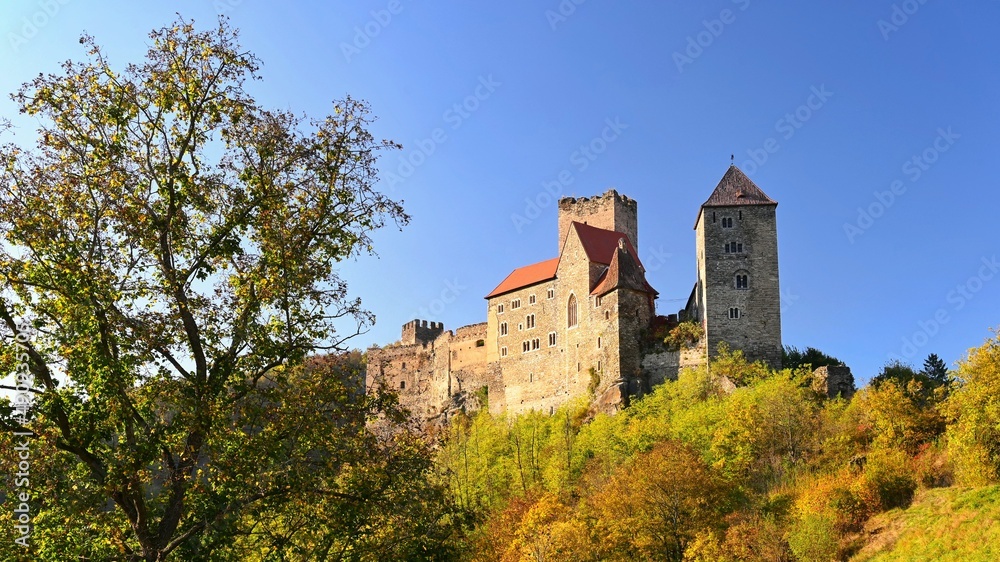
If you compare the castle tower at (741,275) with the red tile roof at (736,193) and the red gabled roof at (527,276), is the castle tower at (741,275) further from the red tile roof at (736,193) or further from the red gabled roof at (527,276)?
the red gabled roof at (527,276)

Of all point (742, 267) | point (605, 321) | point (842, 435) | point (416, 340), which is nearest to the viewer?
→ point (842, 435)

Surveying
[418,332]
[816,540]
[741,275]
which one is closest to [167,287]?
[816,540]

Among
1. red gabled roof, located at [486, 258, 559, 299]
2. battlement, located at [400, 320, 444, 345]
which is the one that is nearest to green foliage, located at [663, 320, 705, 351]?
red gabled roof, located at [486, 258, 559, 299]

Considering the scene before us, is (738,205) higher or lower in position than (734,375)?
higher

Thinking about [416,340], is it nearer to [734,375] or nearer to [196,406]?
[734,375]

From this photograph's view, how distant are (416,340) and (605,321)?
23689mm

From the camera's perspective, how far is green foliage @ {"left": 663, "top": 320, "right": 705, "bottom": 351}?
55062mm

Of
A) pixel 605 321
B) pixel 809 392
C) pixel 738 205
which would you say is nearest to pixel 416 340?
pixel 605 321

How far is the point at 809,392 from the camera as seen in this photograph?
161 feet

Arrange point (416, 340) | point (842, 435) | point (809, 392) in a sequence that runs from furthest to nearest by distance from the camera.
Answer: point (416, 340) → point (809, 392) → point (842, 435)

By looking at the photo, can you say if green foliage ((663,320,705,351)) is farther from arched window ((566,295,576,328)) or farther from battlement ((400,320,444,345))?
battlement ((400,320,444,345))

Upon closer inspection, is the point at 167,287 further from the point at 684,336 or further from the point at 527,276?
the point at 527,276

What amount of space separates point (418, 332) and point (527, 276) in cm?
1357

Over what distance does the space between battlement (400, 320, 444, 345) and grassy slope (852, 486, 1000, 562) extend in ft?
150
